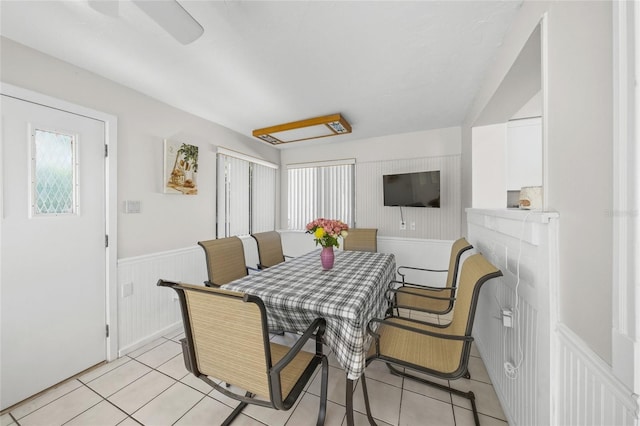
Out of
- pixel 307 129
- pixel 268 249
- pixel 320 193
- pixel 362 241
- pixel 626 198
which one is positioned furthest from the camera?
pixel 320 193

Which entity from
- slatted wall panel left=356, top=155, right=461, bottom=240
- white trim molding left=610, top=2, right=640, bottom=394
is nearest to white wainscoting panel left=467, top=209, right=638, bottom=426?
white trim molding left=610, top=2, right=640, bottom=394

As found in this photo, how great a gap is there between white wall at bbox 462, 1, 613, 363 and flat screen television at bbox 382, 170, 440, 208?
7.58 feet

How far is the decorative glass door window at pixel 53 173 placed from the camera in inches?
65.2

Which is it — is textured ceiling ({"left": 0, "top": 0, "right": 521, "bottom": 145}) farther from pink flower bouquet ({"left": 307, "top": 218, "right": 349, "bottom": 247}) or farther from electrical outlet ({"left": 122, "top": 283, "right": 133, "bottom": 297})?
electrical outlet ({"left": 122, "top": 283, "right": 133, "bottom": 297})

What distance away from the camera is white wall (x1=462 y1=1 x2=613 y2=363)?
690 millimetres

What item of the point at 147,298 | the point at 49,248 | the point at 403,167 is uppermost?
the point at 403,167

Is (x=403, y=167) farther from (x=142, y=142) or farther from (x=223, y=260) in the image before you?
(x=142, y=142)

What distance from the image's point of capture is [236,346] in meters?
1.03

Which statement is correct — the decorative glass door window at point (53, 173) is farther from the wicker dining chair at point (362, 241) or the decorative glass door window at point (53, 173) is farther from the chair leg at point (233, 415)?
the wicker dining chair at point (362, 241)

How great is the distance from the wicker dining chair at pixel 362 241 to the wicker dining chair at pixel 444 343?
5.43 feet

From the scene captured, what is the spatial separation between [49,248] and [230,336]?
1880 mm

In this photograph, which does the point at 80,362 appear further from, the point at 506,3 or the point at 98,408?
the point at 506,3

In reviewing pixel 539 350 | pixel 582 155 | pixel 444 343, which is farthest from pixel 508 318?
pixel 582 155

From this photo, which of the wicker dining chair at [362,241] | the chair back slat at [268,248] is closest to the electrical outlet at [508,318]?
the wicker dining chair at [362,241]
